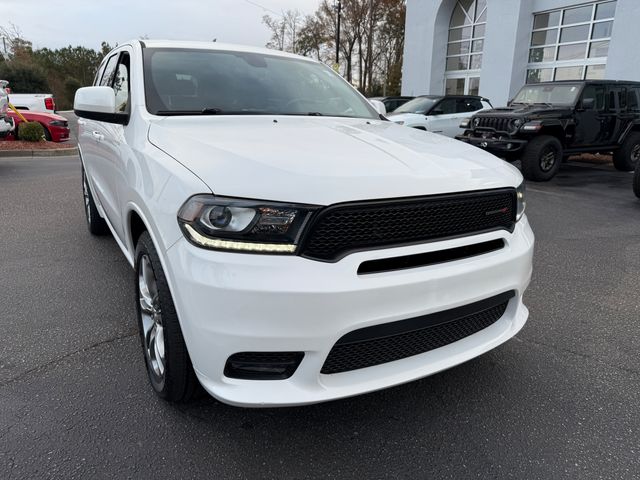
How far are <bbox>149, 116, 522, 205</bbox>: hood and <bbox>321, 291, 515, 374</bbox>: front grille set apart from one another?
510 mm

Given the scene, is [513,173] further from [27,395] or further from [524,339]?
[27,395]

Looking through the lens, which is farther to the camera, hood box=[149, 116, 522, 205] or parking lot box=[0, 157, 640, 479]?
parking lot box=[0, 157, 640, 479]

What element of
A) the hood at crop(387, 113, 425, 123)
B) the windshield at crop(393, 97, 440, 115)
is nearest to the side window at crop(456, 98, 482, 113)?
the windshield at crop(393, 97, 440, 115)

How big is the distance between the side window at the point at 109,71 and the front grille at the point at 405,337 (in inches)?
122

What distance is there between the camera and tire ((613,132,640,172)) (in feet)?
34.3

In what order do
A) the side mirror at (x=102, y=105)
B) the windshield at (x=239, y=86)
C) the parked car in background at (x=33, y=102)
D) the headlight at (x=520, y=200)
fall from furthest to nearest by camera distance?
the parked car in background at (x=33, y=102), the windshield at (x=239, y=86), the side mirror at (x=102, y=105), the headlight at (x=520, y=200)

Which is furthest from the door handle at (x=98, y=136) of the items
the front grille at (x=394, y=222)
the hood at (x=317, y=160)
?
the front grille at (x=394, y=222)

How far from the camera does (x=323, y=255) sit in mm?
1762

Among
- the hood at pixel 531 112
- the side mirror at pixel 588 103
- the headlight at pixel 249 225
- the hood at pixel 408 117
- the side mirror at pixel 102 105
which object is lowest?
the hood at pixel 408 117

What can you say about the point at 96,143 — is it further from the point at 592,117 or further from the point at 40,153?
the point at 592,117

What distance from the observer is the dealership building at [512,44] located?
49.5 ft

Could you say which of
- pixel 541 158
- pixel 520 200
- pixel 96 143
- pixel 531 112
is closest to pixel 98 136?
pixel 96 143

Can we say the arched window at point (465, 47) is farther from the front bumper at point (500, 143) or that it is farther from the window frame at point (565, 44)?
the front bumper at point (500, 143)

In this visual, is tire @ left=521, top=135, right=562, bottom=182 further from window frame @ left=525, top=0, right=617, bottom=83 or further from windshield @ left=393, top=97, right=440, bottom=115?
window frame @ left=525, top=0, right=617, bottom=83
